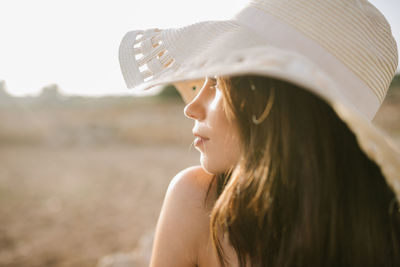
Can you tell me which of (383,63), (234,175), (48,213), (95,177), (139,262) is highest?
(383,63)

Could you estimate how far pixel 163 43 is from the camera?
984 millimetres

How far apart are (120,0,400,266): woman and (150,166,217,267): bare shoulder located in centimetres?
8

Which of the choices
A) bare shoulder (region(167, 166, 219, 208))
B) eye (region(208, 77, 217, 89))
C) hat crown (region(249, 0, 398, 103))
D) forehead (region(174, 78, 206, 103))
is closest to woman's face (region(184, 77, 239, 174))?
eye (region(208, 77, 217, 89))

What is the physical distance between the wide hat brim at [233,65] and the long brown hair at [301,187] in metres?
0.11

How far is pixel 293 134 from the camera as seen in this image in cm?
81

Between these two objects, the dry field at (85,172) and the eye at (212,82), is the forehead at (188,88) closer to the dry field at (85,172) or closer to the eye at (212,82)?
the eye at (212,82)

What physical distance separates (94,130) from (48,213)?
8054 millimetres

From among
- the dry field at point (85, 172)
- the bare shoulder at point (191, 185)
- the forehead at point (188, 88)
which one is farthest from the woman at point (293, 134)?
the dry field at point (85, 172)

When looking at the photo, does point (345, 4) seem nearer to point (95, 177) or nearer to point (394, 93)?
point (95, 177)

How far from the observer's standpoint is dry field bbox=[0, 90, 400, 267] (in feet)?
10.9

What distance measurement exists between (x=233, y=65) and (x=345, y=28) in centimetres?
39

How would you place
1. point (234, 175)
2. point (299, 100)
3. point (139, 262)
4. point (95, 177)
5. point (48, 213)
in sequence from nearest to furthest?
point (299, 100), point (234, 175), point (139, 262), point (48, 213), point (95, 177)

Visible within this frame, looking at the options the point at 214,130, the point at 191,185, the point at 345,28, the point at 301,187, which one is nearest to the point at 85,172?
the point at 191,185

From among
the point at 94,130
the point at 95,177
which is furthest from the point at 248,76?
the point at 94,130
